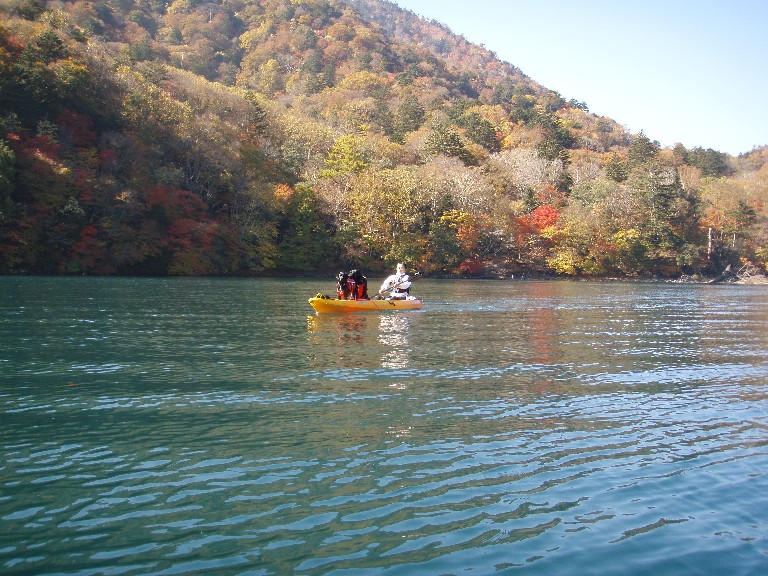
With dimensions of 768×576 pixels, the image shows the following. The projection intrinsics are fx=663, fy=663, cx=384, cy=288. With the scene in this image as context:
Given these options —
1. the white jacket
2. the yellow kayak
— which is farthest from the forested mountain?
the white jacket

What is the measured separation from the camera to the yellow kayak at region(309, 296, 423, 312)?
90.4ft

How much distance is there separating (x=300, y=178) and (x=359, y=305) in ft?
142

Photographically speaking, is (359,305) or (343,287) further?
(343,287)

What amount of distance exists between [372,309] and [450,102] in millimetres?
97305

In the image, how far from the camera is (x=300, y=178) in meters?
69.6

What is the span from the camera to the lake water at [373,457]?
6.61 m


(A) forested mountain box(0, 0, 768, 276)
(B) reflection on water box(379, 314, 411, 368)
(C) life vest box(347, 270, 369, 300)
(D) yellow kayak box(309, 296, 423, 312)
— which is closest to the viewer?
(B) reflection on water box(379, 314, 411, 368)

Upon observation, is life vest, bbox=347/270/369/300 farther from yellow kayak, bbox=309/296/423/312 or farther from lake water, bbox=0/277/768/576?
lake water, bbox=0/277/768/576

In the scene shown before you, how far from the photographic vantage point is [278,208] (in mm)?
61719

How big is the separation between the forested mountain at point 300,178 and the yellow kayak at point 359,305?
27.1 meters

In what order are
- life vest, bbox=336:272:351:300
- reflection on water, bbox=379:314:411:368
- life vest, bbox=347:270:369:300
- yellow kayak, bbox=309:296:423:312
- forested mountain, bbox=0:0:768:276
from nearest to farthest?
reflection on water, bbox=379:314:411:368 < yellow kayak, bbox=309:296:423:312 < life vest, bbox=336:272:351:300 < life vest, bbox=347:270:369:300 < forested mountain, bbox=0:0:768:276

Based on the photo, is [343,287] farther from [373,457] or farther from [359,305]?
[373,457]

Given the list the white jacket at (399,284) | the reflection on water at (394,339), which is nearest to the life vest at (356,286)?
the reflection on water at (394,339)

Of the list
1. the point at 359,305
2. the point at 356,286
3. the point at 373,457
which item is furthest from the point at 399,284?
the point at 373,457
